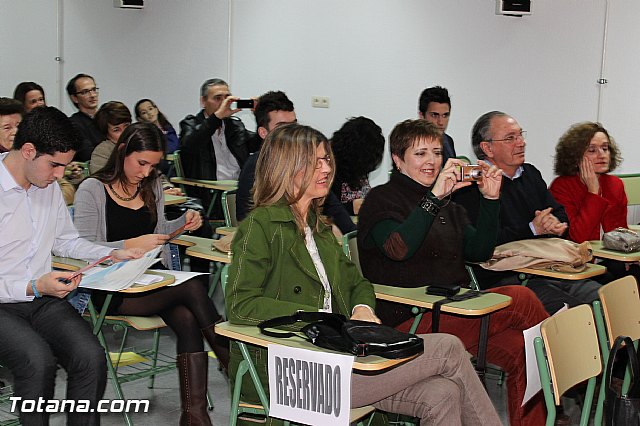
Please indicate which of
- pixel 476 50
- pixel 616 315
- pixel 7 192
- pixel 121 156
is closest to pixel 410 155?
pixel 616 315

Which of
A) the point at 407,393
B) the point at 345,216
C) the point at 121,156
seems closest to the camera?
the point at 407,393

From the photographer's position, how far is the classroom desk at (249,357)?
2.34 m

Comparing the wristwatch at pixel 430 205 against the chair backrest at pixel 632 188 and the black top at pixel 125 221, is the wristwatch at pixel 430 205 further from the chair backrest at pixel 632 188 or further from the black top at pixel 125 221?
the chair backrest at pixel 632 188

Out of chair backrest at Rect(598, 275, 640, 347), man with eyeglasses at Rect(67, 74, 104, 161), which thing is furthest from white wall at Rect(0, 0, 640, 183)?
chair backrest at Rect(598, 275, 640, 347)

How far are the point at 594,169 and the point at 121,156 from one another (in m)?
2.59

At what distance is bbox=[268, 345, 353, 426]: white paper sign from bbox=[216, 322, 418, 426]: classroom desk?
0.04 m

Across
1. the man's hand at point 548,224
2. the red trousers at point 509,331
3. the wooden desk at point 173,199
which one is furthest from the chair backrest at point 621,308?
the wooden desk at point 173,199

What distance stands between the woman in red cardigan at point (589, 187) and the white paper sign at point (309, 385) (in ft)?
8.56

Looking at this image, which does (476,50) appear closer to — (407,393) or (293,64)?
(293,64)

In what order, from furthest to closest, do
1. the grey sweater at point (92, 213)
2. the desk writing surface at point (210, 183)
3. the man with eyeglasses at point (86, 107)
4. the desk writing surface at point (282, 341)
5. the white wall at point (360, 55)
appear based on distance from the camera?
the white wall at point (360, 55)
the man with eyeglasses at point (86, 107)
the desk writing surface at point (210, 183)
the grey sweater at point (92, 213)
the desk writing surface at point (282, 341)

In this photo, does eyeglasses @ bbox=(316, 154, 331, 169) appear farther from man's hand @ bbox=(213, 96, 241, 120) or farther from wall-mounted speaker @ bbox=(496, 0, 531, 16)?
wall-mounted speaker @ bbox=(496, 0, 531, 16)

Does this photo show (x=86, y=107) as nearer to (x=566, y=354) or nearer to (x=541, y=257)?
(x=541, y=257)

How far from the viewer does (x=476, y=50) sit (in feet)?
24.2

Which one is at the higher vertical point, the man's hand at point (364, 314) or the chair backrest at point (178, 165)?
the chair backrest at point (178, 165)
